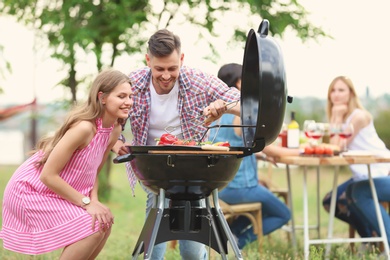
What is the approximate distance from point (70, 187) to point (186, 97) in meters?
0.79

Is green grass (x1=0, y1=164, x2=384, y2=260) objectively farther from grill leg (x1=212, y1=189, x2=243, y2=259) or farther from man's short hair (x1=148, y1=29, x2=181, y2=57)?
man's short hair (x1=148, y1=29, x2=181, y2=57)

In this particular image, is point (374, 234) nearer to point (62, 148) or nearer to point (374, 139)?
point (374, 139)

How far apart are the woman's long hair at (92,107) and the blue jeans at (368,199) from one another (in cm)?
258

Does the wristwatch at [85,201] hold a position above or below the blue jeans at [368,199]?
above

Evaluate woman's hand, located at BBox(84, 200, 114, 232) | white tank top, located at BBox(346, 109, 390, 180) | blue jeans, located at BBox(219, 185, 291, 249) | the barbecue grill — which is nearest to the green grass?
blue jeans, located at BBox(219, 185, 291, 249)

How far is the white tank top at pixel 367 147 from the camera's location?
5.32 m

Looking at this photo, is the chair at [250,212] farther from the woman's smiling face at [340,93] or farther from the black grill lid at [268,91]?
the black grill lid at [268,91]

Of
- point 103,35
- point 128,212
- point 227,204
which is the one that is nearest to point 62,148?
point 227,204

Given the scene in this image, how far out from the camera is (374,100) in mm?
15586

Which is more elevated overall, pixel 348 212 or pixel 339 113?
pixel 339 113

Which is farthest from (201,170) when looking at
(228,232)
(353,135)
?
(353,135)

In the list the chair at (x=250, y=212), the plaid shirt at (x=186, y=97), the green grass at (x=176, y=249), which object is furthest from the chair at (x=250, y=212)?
the plaid shirt at (x=186, y=97)

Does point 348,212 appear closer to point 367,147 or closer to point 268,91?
point 367,147

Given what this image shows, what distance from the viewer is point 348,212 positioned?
5461 mm
